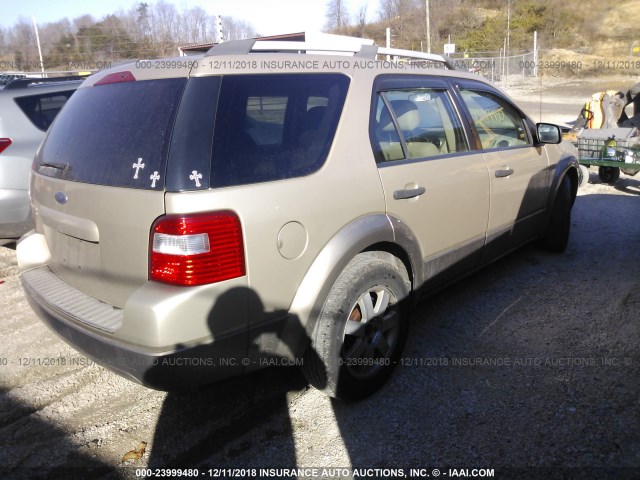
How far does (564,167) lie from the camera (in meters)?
4.89

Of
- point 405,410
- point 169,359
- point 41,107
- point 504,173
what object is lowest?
point 405,410

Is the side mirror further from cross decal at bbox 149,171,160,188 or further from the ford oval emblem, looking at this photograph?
the ford oval emblem

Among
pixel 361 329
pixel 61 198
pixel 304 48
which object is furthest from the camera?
pixel 304 48

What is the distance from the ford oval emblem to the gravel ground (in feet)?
3.96

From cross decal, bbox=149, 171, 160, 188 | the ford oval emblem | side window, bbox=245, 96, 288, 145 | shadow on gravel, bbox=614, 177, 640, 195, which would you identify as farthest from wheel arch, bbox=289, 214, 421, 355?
shadow on gravel, bbox=614, 177, 640, 195

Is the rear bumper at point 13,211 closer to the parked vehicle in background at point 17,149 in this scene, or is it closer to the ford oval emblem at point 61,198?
the parked vehicle in background at point 17,149

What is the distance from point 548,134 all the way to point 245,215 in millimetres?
3323

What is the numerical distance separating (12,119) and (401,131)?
3.86 m

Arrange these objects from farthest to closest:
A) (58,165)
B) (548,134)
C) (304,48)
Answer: (548,134) → (304,48) → (58,165)

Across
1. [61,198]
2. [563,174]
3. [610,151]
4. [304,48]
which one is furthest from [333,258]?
[610,151]

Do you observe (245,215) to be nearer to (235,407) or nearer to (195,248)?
(195,248)

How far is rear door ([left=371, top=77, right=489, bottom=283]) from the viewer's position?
2.96 meters

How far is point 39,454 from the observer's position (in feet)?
8.35

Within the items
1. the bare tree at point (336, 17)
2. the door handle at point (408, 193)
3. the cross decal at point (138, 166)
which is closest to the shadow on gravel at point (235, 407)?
the cross decal at point (138, 166)
